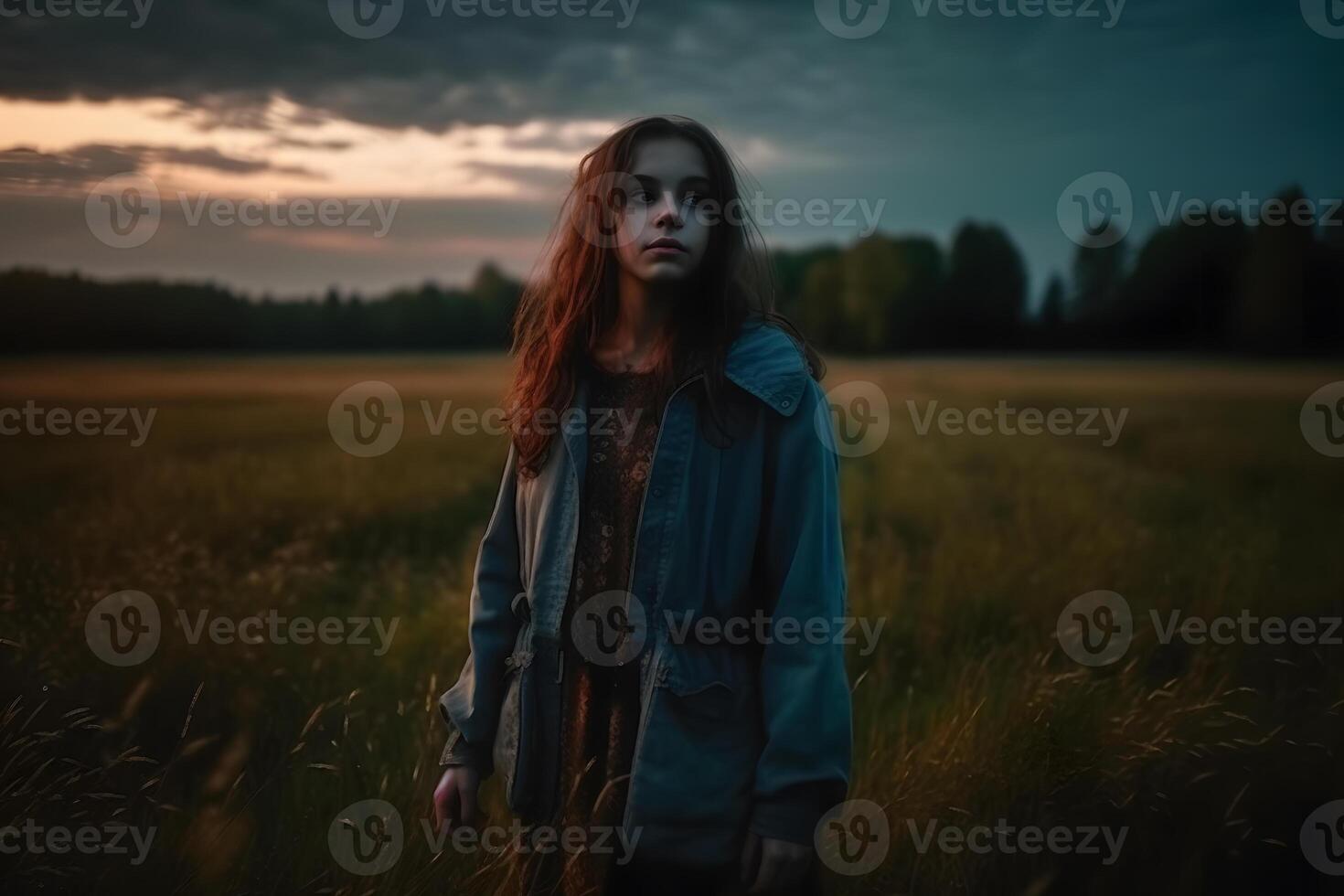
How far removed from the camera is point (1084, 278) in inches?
1508

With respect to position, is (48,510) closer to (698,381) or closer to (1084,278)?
(698,381)

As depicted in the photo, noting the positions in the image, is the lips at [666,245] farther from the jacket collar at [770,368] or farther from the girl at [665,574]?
Answer: the jacket collar at [770,368]

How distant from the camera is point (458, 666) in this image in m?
4.55

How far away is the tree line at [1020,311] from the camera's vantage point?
9.09 metres

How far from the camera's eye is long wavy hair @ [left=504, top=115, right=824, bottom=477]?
2127 mm

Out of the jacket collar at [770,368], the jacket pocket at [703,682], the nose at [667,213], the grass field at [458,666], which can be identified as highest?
the nose at [667,213]

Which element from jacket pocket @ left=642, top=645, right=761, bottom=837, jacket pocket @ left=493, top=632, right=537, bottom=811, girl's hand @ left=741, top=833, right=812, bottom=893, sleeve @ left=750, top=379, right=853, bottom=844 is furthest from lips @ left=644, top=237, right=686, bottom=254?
girl's hand @ left=741, top=833, right=812, bottom=893

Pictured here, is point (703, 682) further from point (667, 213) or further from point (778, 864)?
point (667, 213)

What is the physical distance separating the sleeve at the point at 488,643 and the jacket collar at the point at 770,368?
0.71 m

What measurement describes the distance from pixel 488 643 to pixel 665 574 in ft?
2.02


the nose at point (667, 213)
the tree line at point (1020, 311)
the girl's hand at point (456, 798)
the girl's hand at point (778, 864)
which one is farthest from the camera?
the tree line at point (1020, 311)

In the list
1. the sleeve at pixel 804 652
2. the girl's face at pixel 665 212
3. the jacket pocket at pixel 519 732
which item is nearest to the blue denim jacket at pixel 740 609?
the sleeve at pixel 804 652

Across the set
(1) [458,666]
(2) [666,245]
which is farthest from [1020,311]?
(2) [666,245]

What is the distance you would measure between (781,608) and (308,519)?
709 centimetres
